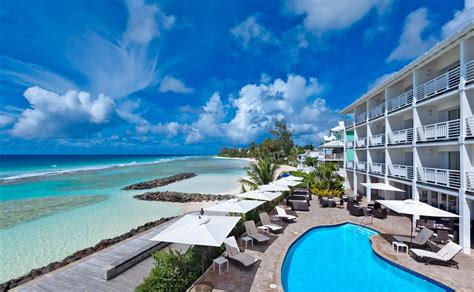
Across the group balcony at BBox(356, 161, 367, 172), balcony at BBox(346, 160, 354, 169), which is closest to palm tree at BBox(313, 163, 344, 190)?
balcony at BBox(356, 161, 367, 172)

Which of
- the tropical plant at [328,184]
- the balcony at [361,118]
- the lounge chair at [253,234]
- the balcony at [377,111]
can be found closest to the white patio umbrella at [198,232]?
the lounge chair at [253,234]

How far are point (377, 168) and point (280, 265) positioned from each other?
45.3ft

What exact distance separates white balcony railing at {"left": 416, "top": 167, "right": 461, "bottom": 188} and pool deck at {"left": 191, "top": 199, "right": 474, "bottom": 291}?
283 cm

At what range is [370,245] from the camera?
1094cm

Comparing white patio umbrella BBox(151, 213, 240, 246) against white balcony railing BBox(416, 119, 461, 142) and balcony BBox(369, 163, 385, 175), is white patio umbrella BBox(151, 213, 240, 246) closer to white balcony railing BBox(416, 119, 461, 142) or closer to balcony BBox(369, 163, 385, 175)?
white balcony railing BBox(416, 119, 461, 142)

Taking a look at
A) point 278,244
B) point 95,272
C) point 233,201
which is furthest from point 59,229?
point 278,244

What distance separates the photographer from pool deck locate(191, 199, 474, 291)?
A: 7227 millimetres

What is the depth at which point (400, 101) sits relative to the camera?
52.2ft

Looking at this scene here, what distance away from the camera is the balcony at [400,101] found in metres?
14.9

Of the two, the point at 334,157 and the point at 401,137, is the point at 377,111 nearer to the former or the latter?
the point at 401,137

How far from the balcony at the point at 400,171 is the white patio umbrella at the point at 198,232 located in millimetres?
12541

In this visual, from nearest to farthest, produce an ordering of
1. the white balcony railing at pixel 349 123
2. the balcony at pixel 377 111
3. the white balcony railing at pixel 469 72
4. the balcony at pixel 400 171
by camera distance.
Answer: the white balcony railing at pixel 469 72, the balcony at pixel 400 171, the balcony at pixel 377 111, the white balcony railing at pixel 349 123

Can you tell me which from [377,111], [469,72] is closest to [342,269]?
[469,72]

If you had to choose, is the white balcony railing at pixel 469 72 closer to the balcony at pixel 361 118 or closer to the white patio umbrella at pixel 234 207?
the white patio umbrella at pixel 234 207
